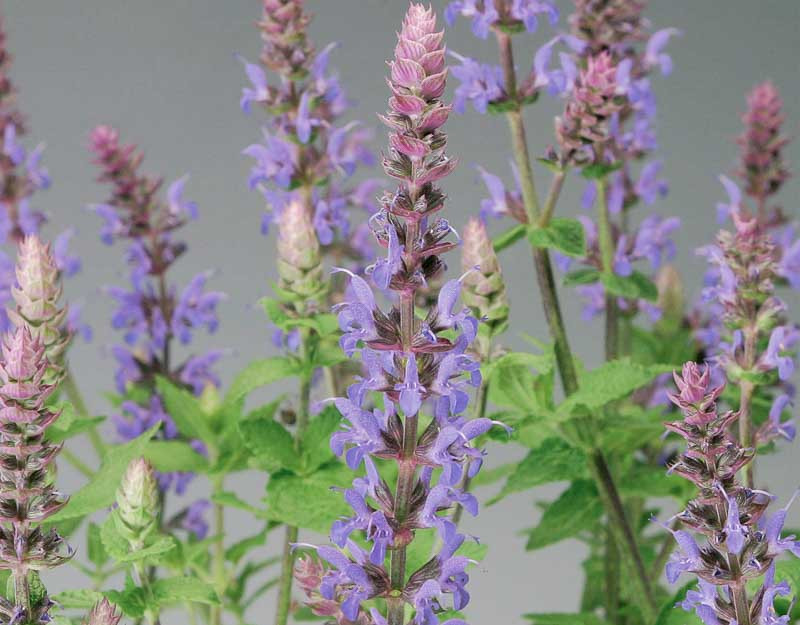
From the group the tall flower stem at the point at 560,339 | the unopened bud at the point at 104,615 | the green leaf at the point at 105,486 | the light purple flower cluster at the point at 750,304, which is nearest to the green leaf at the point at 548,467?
the tall flower stem at the point at 560,339

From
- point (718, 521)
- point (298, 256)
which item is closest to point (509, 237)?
point (298, 256)

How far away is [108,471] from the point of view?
2.23 m

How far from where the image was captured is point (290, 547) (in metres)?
2.48

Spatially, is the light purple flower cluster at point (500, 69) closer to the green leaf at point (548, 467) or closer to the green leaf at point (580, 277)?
the green leaf at point (580, 277)

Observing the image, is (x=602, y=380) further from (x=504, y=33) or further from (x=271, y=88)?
(x=271, y=88)

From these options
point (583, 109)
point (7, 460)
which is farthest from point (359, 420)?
point (583, 109)

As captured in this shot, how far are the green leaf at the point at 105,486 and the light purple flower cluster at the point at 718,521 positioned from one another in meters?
0.93

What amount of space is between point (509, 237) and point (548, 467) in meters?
0.49

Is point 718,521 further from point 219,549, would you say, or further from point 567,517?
point 219,549

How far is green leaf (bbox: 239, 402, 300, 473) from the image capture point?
2.47 meters

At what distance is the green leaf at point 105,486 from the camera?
2.15 m

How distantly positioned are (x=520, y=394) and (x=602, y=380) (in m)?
0.17

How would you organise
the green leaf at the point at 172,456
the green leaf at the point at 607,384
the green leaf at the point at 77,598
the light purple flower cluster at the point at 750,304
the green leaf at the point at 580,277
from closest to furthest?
the green leaf at the point at 77,598, the light purple flower cluster at the point at 750,304, the green leaf at the point at 607,384, the green leaf at the point at 172,456, the green leaf at the point at 580,277

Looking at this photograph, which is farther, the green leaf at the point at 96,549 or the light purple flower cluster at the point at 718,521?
the green leaf at the point at 96,549
